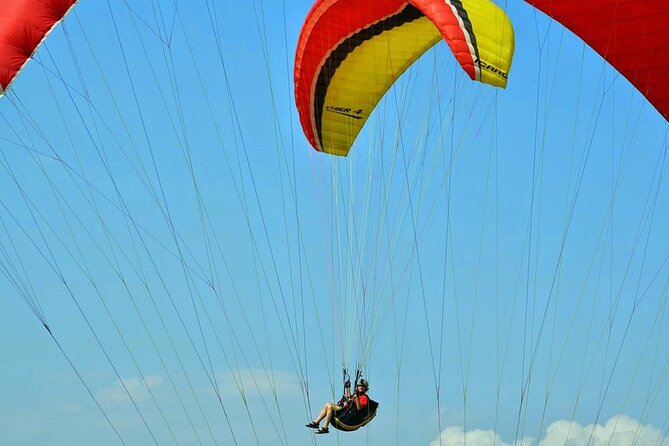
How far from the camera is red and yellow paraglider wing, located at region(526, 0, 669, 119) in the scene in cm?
2505

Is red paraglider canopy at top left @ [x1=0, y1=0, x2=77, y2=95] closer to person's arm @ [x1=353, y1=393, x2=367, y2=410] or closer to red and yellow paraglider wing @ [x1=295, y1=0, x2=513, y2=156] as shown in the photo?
red and yellow paraglider wing @ [x1=295, y1=0, x2=513, y2=156]

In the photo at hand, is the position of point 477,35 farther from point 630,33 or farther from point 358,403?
point 358,403

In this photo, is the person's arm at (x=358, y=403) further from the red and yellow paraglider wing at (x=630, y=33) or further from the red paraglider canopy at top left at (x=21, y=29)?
the red paraglider canopy at top left at (x=21, y=29)

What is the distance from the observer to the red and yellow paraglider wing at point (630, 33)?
25.0m

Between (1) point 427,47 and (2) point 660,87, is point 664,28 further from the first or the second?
(1) point 427,47

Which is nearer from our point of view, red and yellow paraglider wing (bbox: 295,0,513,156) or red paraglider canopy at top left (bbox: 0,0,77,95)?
red paraglider canopy at top left (bbox: 0,0,77,95)

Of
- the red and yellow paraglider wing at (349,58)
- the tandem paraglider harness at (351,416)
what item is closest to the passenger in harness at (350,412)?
the tandem paraglider harness at (351,416)

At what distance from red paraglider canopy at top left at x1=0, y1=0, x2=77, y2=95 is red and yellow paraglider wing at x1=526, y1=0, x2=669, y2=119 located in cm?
585

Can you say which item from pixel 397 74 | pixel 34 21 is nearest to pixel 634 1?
pixel 397 74

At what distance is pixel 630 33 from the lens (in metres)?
25.3

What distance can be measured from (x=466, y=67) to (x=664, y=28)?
2932 mm

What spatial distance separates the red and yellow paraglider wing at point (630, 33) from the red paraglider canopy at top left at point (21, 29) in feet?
19.2

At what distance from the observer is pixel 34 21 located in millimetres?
24016

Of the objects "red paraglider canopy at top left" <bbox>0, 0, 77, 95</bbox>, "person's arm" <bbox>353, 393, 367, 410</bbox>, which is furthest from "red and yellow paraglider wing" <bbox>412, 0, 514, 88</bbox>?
"person's arm" <bbox>353, 393, 367, 410</bbox>
